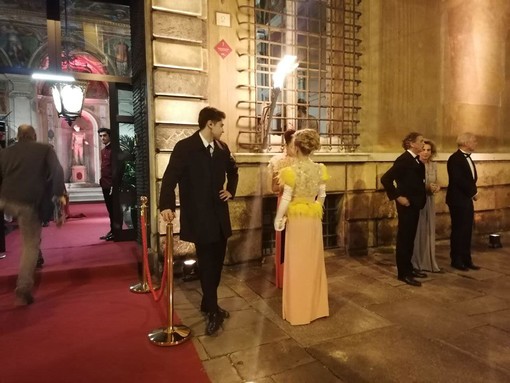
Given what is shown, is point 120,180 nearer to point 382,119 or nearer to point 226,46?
point 226,46

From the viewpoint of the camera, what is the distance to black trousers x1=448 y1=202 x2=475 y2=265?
617 cm

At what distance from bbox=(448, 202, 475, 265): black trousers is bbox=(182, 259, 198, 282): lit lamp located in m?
3.98

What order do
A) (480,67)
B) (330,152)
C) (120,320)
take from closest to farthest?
(120,320), (330,152), (480,67)

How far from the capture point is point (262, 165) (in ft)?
20.7

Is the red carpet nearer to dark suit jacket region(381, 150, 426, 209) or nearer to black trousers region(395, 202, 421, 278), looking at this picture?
black trousers region(395, 202, 421, 278)

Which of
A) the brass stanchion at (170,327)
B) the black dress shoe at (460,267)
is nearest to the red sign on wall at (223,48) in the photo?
the brass stanchion at (170,327)

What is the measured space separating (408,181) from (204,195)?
2.95 m

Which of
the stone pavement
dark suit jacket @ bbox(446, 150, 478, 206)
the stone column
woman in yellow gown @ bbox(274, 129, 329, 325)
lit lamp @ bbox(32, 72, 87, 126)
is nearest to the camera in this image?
the stone pavement

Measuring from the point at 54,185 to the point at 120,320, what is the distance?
1.87 m

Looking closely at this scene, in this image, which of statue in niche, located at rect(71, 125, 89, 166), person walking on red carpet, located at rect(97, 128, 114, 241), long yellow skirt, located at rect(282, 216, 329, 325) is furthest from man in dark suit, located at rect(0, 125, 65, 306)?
statue in niche, located at rect(71, 125, 89, 166)

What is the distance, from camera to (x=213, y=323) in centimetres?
388

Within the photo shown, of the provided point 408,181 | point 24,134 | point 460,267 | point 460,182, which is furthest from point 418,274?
point 24,134

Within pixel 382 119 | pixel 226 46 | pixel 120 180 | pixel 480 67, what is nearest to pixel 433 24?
pixel 480 67

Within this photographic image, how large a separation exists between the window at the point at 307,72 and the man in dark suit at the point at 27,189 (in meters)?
2.79
